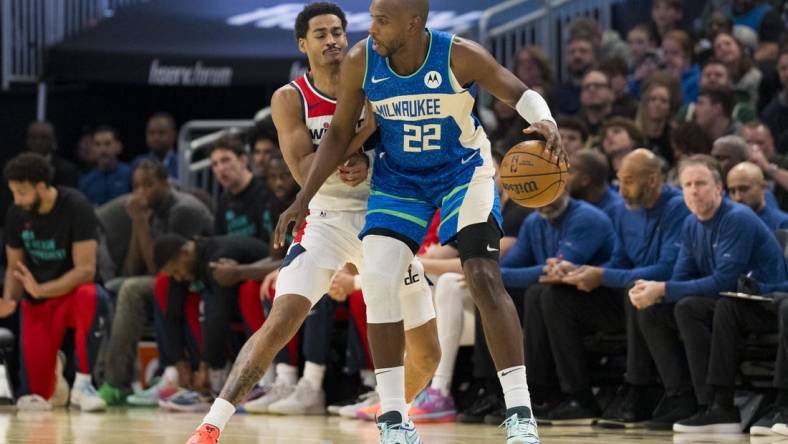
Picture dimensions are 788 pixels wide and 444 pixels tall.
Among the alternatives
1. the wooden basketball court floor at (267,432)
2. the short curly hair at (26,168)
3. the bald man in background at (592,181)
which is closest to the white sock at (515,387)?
the wooden basketball court floor at (267,432)

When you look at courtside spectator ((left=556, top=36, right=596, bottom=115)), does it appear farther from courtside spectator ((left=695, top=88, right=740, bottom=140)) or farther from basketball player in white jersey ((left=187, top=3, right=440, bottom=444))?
basketball player in white jersey ((left=187, top=3, right=440, bottom=444))

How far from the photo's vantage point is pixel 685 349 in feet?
25.3

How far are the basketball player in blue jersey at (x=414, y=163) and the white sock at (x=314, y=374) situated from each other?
330 cm

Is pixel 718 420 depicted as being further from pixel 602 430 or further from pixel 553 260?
pixel 553 260

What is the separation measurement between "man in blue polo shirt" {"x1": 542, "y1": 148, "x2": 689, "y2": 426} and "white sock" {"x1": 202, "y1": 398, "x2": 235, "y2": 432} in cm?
279

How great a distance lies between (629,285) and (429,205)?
2.40 meters

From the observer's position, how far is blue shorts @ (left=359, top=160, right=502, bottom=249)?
5.73 meters

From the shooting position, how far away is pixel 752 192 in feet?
26.6

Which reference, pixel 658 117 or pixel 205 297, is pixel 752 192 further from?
pixel 205 297

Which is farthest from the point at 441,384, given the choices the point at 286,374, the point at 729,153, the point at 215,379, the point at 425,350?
the point at 425,350

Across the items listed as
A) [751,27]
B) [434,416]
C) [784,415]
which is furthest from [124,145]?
[784,415]

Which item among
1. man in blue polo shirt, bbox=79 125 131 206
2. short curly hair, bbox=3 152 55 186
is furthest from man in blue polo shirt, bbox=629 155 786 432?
man in blue polo shirt, bbox=79 125 131 206

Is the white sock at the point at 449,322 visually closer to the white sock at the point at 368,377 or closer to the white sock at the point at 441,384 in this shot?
the white sock at the point at 441,384

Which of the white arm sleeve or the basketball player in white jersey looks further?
the basketball player in white jersey
